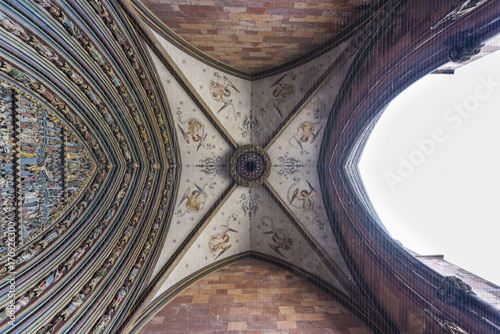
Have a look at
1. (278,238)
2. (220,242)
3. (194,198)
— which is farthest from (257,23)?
(220,242)

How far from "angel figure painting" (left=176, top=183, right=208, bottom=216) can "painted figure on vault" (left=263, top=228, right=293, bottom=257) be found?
2.51m

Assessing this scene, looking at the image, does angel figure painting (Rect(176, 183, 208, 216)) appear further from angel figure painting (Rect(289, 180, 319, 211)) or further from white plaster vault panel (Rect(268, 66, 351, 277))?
angel figure painting (Rect(289, 180, 319, 211))

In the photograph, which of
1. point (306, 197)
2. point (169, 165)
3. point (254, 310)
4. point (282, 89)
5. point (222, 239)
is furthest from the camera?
point (222, 239)

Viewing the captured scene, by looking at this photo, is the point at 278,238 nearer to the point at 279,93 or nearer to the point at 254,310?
the point at 254,310

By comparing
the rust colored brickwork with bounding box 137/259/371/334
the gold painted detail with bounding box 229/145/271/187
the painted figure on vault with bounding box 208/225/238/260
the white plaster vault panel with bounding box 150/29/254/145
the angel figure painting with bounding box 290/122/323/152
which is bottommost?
the rust colored brickwork with bounding box 137/259/371/334

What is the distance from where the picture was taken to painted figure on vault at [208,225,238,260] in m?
6.95

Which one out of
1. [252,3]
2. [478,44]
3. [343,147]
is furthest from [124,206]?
[478,44]

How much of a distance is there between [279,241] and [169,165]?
433 centimetres

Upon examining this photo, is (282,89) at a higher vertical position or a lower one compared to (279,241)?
higher

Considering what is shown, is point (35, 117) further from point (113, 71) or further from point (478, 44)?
point (478, 44)

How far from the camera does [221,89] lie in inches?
271

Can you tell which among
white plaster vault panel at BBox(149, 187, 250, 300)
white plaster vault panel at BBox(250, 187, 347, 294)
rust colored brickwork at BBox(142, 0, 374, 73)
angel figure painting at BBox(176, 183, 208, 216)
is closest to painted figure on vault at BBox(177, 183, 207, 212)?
angel figure painting at BBox(176, 183, 208, 216)

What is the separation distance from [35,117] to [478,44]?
6867 mm

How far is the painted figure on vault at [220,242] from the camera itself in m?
6.95
